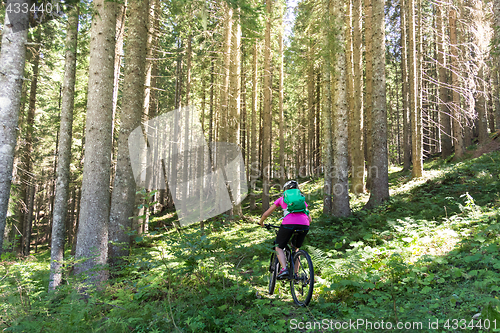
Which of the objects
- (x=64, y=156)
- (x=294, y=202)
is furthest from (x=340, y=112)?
(x=64, y=156)

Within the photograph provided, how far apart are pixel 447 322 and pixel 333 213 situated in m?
6.73

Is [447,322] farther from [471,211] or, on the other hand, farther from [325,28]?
[325,28]

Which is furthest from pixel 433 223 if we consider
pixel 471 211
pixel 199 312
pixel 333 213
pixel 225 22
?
pixel 225 22

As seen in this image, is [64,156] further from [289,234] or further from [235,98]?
[235,98]

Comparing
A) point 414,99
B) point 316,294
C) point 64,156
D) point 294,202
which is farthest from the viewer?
point 414,99

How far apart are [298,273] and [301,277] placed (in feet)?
0.40

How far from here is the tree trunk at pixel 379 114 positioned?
33.2 feet

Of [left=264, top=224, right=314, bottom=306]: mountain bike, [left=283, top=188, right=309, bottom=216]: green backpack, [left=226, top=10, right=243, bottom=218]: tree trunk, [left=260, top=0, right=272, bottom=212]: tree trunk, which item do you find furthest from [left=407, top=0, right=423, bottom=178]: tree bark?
[left=264, top=224, right=314, bottom=306]: mountain bike

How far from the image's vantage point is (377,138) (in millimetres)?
10328

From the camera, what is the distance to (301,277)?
4.62 m

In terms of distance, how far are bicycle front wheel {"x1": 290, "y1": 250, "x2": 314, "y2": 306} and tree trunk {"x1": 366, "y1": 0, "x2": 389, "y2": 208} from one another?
6.41 meters

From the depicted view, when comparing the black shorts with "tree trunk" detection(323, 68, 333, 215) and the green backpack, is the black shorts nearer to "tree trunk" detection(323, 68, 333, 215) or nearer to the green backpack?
the green backpack

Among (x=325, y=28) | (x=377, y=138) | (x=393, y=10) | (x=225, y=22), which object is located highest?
(x=393, y=10)

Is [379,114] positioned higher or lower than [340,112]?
higher
